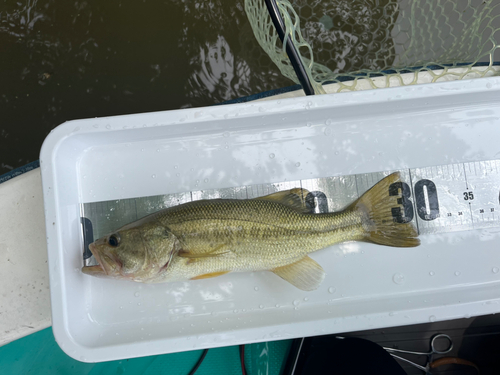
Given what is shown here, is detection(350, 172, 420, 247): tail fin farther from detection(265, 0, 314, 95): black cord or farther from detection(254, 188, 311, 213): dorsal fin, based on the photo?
detection(265, 0, 314, 95): black cord

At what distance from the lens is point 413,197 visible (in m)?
1.49

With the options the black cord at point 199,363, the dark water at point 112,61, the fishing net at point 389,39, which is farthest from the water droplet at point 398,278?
the dark water at point 112,61

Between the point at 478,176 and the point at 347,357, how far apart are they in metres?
1.25

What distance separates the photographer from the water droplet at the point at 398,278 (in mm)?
1480

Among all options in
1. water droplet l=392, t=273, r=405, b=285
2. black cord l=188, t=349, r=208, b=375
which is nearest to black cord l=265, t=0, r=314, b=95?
water droplet l=392, t=273, r=405, b=285

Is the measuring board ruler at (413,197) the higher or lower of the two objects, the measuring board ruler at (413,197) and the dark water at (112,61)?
the lower

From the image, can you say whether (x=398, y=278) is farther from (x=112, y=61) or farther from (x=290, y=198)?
(x=112, y=61)

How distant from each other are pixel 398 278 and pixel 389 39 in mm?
1638

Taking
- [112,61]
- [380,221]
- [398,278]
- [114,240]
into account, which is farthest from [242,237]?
[112,61]

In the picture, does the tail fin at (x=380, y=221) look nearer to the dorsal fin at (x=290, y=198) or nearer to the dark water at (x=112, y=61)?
the dorsal fin at (x=290, y=198)

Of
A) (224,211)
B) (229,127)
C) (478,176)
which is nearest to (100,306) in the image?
(224,211)

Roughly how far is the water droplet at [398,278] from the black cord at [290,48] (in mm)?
922

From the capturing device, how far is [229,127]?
144cm

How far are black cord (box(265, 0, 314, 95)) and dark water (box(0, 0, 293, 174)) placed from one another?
958 mm
